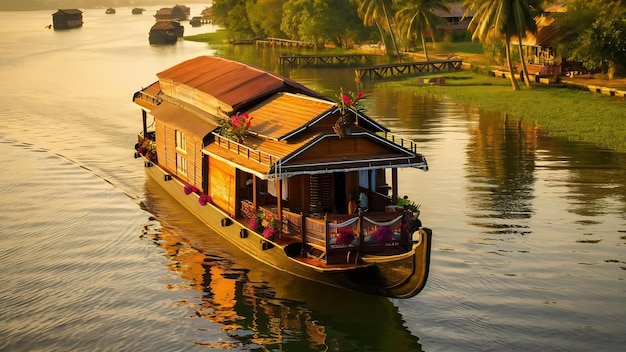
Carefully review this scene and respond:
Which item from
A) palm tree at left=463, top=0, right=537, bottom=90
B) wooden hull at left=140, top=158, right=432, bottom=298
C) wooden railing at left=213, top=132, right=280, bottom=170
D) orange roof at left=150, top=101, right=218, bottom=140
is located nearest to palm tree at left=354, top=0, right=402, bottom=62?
palm tree at left=463, top=0, right=537, bottom=90

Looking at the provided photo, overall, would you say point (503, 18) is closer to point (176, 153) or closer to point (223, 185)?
point (176, 153)

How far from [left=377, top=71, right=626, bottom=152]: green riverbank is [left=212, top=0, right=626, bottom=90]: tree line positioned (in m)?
2.83

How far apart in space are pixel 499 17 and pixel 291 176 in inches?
1472

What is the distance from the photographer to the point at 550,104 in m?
53.2

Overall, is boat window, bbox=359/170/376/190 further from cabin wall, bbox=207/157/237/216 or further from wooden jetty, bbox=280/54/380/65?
wooden jetty, bbox=280/54/380/65

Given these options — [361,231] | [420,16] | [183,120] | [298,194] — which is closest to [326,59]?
[420,16]

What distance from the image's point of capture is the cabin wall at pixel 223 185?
26.3 m

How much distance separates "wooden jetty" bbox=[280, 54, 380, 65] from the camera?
89.3 metres

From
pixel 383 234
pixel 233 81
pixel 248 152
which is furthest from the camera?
pixel 233 81

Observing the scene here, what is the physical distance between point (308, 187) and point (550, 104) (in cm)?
3292

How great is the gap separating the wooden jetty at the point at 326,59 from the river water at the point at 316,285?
44072mm

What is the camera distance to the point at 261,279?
24453 millimetres

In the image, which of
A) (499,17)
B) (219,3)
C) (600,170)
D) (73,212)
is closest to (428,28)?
(499,17)

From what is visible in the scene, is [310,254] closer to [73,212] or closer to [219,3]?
[73,212]
